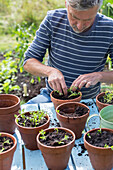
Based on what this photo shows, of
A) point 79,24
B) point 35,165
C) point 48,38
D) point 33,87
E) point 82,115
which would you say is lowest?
point 33,87

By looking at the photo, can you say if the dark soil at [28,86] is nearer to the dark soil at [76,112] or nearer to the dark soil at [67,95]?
the dark soil at [67,95]

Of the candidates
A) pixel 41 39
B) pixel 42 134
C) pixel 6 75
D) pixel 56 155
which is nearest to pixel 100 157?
pixel 56 155

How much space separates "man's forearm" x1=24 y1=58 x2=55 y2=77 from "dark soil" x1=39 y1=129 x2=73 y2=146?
2.26ft

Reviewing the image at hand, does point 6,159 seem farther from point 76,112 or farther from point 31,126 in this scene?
point 76,112

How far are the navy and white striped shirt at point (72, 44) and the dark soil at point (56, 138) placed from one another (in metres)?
0.89

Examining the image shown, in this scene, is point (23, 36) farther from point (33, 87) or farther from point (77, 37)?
point (77, 37)

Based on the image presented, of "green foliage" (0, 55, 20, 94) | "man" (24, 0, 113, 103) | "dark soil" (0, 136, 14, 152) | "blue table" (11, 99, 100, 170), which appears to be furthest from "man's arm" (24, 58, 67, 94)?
"green foliage" (0, 55, 20, 94)

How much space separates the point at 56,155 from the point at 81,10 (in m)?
0.88

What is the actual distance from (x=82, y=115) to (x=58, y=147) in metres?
0.37

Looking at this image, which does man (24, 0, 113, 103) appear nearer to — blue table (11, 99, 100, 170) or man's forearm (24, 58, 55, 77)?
man's forearm (24, 58, 55, 77)

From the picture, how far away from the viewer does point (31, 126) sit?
1.40 m

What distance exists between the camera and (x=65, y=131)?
1.35 m

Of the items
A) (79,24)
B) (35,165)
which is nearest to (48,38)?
(79,24)

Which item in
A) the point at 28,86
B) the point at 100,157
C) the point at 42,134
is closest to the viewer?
the point at 100,157
